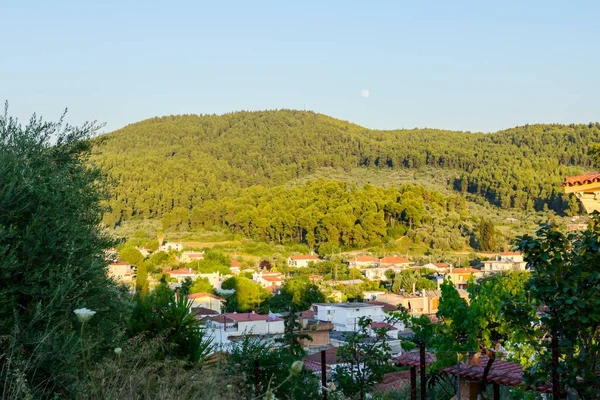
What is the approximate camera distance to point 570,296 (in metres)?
3.06

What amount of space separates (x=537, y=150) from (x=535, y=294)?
93.3 meters

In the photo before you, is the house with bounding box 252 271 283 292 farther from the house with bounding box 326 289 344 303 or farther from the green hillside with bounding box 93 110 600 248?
the green hillside with bounding box 93 110 600 248

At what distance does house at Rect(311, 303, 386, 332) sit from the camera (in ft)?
97.7

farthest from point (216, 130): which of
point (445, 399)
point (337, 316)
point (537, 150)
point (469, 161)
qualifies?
point (445, 399)

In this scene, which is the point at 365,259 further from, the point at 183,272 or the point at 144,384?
the point at 144,384

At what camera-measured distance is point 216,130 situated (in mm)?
114500

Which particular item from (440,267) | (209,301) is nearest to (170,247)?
(440,267)

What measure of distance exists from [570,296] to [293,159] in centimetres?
9912

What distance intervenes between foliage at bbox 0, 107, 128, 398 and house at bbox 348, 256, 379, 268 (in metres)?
50.9

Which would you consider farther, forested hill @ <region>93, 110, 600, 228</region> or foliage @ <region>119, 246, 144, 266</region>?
forested hill @ <region>93, 110, 600, 228</region>

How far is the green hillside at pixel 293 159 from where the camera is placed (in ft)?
247

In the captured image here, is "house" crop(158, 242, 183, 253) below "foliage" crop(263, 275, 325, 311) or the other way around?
the other way around

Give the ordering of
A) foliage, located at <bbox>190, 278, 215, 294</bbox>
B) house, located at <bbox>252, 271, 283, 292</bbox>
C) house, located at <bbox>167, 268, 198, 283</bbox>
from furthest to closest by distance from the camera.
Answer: house, located at <bbox>167, 268, 198, 283</bbox>
house, located at <bbox>252, 271, 283, 292</bbox>
foliage, located at <bbox>190, 278, 215, 294</bbox>

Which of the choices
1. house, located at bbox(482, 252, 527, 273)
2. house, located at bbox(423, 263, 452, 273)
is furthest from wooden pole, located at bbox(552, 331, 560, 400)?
house, located at bbox(423, 263, 452, 273)
